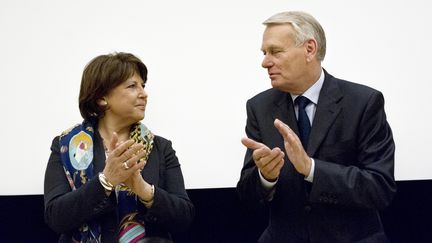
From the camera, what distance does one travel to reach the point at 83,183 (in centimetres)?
205

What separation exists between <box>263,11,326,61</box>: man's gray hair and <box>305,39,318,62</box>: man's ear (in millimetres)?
12

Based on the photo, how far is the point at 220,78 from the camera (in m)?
2.49

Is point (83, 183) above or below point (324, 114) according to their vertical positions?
below

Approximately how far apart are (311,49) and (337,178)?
0.40 m

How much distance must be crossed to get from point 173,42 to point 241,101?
1.13ft

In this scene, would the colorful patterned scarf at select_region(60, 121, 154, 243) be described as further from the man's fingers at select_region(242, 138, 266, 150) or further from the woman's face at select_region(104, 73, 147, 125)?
the man's fingers at select_region(242, 138, 266, 150)

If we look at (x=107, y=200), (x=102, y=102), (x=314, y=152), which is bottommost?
(x=107, y=200)

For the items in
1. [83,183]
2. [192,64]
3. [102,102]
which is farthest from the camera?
[192,64]

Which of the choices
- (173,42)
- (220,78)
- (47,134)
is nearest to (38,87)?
(47,134)

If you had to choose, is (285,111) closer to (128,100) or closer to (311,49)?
(311,49)

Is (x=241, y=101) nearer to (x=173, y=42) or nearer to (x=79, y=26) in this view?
(x=173, y=42)

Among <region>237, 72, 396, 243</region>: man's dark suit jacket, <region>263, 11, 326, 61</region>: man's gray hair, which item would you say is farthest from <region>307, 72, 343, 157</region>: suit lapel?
<region>263, 11, 326, 61</region>: man's gray hair

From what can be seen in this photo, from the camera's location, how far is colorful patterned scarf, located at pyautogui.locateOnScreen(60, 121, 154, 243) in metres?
2.03

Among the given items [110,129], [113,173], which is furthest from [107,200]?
[110,129]
